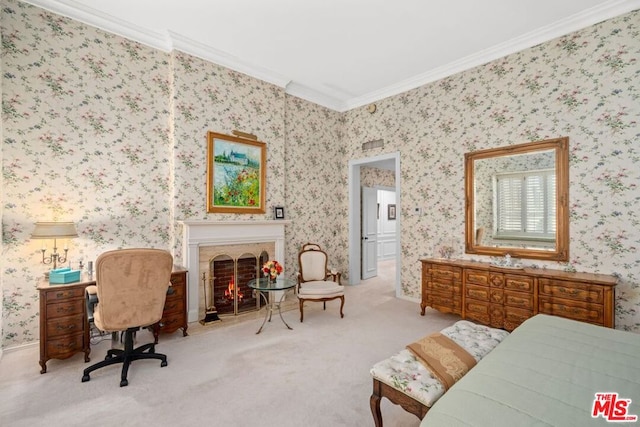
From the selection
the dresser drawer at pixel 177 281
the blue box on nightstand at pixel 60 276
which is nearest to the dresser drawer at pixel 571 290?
the dresser drawer at pixel 177 281

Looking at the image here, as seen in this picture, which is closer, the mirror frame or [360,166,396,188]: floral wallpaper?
the mirror frame

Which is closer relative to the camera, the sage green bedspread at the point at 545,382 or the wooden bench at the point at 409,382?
the sage green bedspread at the point at 545,382

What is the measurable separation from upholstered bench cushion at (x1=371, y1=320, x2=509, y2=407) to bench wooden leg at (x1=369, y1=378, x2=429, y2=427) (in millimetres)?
41

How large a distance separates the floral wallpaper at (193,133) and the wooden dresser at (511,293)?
0.47 meters

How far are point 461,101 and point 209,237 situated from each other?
4109mm

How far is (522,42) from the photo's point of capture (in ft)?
12.4

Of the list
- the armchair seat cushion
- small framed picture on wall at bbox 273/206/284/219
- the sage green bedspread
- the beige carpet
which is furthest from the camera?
small framed picture on wall at bbox 273/206/284/219

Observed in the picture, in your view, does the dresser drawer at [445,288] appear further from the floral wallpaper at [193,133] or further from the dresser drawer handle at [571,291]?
the dresser drawer handle at [571,291]

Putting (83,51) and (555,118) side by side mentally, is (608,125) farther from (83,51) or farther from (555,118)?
(83,51)

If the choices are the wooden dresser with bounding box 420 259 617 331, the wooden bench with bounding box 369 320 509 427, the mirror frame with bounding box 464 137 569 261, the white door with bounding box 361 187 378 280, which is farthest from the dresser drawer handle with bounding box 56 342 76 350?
the white door with bounding box 361 187 378 280

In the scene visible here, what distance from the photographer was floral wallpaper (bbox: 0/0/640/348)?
10.0 ft

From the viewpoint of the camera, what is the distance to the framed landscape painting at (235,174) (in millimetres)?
4164

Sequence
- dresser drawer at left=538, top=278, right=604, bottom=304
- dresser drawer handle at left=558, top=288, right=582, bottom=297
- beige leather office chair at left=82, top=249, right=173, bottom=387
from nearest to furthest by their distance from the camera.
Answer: beige leather office chair at left=82, top=249, right=173, bottom=387 < dresser drawer at left=538, top=278, right=604, bottom=304 < dresser drawer handle at left=558, top=288, right=582, bottom=297

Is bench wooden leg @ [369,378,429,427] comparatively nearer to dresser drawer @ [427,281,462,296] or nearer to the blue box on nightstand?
dresser drawer @ [427,281,462,296]
